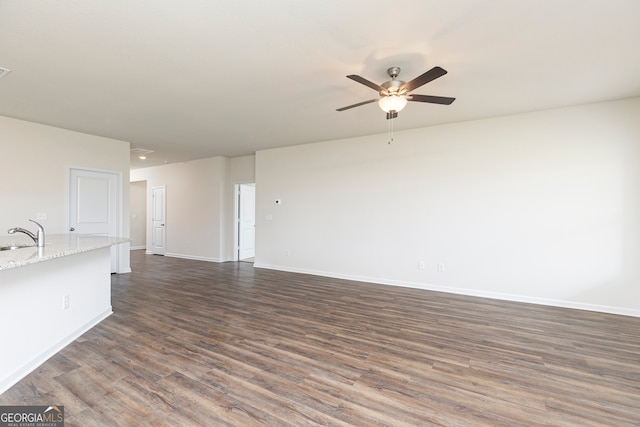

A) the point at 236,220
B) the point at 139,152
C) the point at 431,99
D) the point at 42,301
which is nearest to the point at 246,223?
the point at 236,220

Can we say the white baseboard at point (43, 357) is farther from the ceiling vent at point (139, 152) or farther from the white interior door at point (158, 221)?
the white interior door at point (158, 221)

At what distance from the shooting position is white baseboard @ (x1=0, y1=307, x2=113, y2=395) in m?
1.93

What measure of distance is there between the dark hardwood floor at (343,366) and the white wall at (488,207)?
561 mm

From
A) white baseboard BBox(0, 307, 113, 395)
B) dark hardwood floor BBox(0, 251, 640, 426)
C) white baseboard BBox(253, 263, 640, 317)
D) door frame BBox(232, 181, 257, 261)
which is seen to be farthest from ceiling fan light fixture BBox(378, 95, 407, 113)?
door frame BBox(232, 181, 257, 261)

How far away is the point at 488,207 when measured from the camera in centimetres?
422

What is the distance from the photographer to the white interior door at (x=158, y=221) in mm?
7957

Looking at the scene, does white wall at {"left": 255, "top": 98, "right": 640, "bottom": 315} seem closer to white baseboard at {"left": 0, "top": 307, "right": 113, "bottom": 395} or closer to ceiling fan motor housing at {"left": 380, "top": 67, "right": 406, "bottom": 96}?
ceiling fan motor housing at {"left": 380, "top": 67, "right": 406, "bottom": 96}

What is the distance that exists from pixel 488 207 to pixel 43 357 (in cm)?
534

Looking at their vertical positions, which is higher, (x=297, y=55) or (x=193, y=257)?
(x=297, y=55)

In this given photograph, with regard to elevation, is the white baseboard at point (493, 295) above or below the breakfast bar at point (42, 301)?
below

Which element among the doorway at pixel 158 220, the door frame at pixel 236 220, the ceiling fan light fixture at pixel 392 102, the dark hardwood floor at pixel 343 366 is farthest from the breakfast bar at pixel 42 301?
the doorway at pixel 158 220

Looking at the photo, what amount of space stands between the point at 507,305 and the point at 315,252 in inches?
129

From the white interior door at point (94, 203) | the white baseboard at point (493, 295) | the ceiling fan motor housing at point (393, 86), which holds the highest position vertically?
the ceiling fan motor housing at point (393, 86)

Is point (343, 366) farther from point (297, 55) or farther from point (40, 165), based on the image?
point (40, 165)
